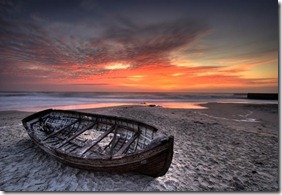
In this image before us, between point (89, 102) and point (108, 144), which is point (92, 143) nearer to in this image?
point (108, 144)

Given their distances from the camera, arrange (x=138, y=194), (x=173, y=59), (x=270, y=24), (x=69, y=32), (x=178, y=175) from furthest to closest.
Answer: (x=173, y=59), (x=69, y=32), (x=270, y=24), (x=178, y=175), (x=138, y=194)

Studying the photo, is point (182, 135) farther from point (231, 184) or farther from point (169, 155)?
point (169, 155)

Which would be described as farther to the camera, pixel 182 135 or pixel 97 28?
pixel 182 135

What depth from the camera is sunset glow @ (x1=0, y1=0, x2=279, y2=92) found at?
16.1ft

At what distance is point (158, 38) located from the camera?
6098mm

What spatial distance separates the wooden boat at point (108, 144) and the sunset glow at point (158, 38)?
2934 millimetres

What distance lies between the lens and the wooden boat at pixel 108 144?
2818 mm

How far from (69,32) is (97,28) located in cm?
114

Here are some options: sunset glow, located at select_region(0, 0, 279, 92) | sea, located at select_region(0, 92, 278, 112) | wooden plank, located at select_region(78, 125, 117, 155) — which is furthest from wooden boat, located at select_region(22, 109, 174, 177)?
sea, located at select_region(0, 92, 278, 112)

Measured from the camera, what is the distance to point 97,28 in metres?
5.88

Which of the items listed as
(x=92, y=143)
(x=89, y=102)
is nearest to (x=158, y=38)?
(x=92, y=143)

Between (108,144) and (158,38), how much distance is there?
13.4 ft

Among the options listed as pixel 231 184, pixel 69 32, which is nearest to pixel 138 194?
pixel 231 184

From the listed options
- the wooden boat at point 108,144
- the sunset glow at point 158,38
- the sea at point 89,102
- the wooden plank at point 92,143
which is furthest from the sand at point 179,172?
the sea at point 89,102
